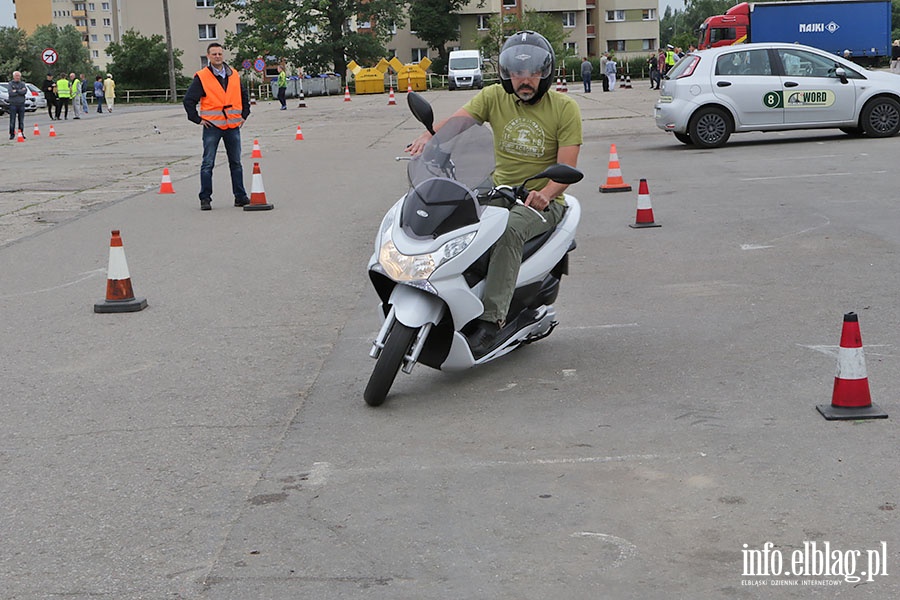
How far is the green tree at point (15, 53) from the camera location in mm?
88812

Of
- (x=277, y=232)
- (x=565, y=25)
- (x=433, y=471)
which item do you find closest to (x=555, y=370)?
(x=433, y=471)

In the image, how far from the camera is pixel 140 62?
82938 millimetres

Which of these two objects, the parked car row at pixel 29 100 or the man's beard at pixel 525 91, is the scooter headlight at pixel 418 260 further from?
the parked car row at pixel 29 100

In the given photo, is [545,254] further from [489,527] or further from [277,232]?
[277,232]

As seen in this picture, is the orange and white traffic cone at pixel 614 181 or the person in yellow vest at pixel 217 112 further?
the orange and white traffic cone at pixel 614 181

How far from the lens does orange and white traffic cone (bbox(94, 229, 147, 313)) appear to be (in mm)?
8906

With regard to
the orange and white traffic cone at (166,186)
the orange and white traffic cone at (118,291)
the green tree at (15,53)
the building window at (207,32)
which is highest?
the building window at (207,32)

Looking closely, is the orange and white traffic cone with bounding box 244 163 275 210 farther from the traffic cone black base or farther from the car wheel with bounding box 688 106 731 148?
the traffic cone black base

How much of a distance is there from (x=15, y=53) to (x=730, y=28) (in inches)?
2217

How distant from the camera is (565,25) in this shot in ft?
366

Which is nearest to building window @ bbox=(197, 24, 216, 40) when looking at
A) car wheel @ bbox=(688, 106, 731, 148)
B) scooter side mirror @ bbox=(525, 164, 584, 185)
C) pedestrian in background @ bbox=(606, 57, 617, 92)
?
pedestrian in background @ bbox=(606, 57, 617, 92)

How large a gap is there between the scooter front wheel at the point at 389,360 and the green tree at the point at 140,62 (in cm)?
8014

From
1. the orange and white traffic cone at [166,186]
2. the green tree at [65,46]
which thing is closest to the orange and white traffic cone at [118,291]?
the orange and white traffic cone at [166,186]

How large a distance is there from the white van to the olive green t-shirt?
64.4 meters
